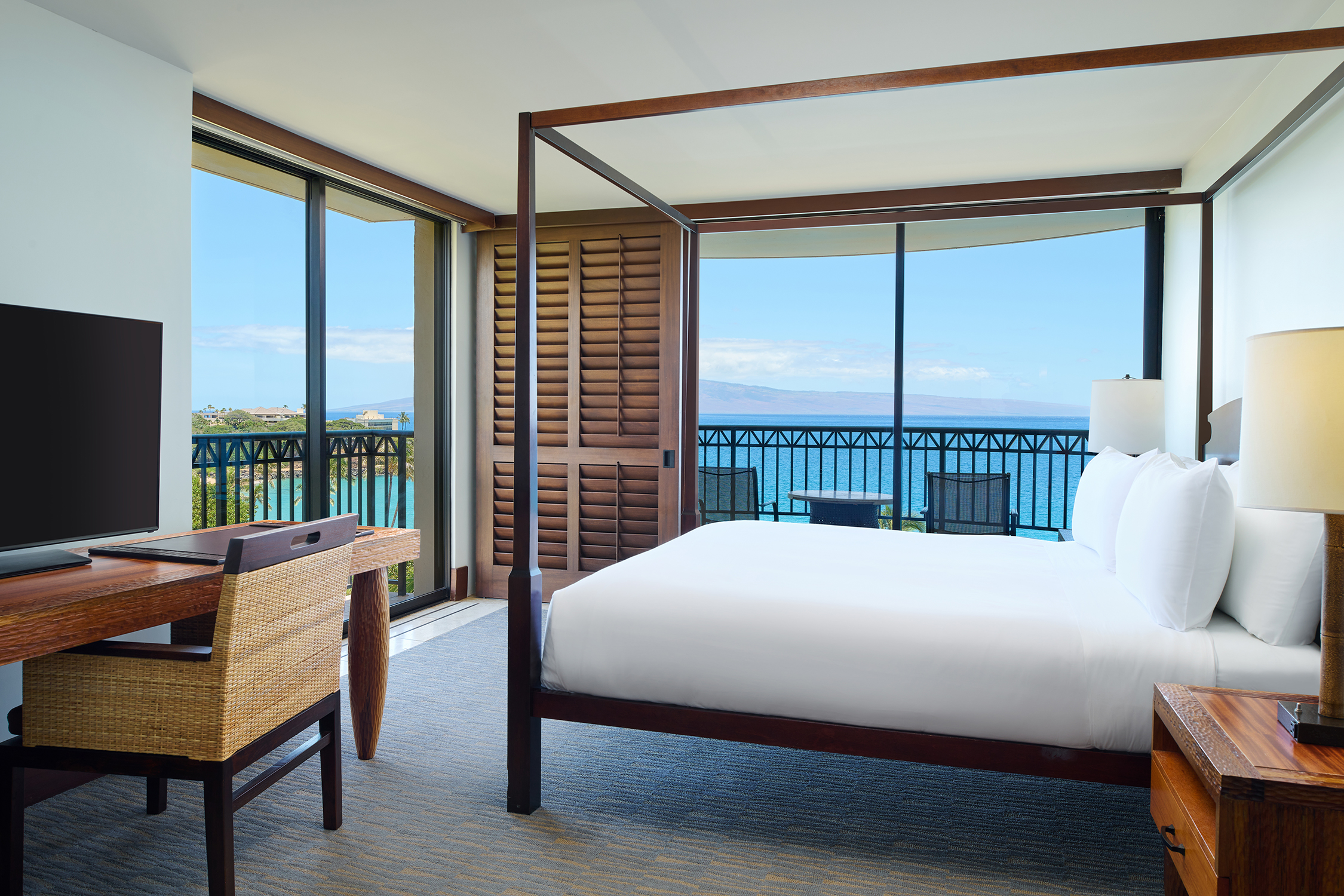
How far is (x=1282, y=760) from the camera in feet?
4.44

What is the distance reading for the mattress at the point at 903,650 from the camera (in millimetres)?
1923

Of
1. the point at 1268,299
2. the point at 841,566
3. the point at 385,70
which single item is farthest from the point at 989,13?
the point at 385,70

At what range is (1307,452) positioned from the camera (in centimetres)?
138

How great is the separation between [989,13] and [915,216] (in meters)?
1.74

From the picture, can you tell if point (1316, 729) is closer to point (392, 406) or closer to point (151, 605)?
point (151, 605)

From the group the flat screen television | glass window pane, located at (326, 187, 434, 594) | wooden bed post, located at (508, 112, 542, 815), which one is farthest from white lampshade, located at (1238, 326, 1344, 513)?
glass window pane, located at (326, 187, 434, 594)

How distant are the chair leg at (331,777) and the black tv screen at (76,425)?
0.96m

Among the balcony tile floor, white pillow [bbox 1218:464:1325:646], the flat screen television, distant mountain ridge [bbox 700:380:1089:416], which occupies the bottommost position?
the balcony tile floor

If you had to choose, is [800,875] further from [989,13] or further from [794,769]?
[989,13]

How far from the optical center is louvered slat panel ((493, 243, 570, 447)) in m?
5.22

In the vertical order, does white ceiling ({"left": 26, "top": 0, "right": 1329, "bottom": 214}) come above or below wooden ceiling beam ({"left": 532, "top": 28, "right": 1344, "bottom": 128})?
above

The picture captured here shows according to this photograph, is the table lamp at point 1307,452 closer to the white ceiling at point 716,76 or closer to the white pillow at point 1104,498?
the white pillow at point 1104,498

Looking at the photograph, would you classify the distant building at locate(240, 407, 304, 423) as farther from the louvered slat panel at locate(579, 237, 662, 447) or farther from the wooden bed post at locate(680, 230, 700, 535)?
the wooden bed post at locate(680, 230, 700, 535)

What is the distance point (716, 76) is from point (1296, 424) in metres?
2.32
